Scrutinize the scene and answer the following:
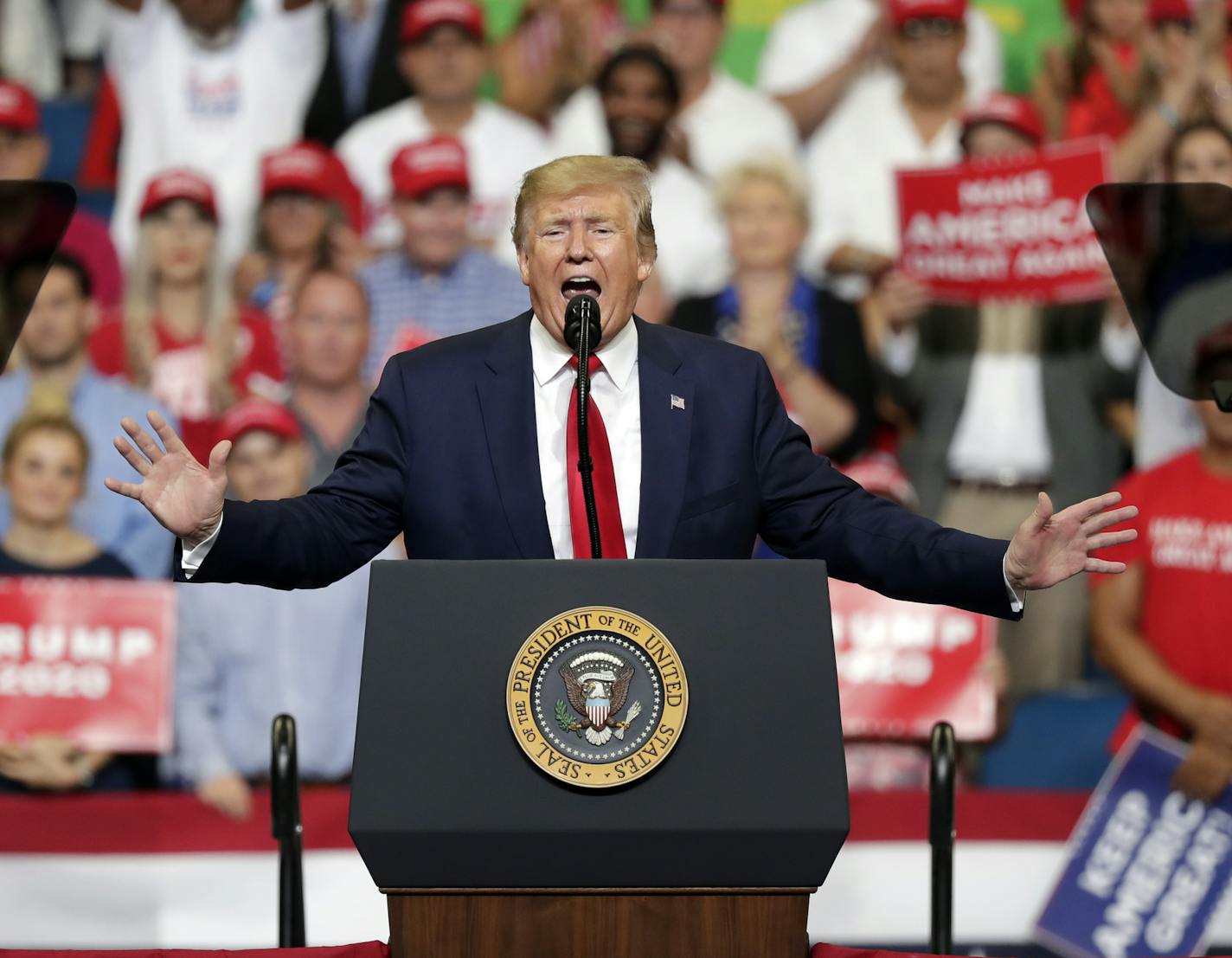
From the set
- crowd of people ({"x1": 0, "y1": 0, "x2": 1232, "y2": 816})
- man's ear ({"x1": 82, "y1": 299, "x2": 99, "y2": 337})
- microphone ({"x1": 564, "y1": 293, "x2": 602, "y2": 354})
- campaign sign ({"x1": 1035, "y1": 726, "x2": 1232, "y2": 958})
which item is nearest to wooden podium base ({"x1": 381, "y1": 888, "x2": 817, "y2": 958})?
microphone ({"x1": 564, "y1": 293, "x2": 602, "y2": 354})

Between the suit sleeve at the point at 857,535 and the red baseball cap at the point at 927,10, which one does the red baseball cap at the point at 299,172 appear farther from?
the suit sleeve at the point at 857,535

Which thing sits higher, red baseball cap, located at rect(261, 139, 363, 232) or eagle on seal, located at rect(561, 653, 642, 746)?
red baseball cap, located at rect(261, 139, 363, 232)

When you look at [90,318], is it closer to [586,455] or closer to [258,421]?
[258,421]

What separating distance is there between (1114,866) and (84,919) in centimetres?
255

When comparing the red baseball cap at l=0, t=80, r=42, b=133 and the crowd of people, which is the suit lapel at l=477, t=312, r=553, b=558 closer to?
the crowd of people

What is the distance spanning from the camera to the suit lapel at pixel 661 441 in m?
1.76

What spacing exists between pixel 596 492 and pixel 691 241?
286 cm

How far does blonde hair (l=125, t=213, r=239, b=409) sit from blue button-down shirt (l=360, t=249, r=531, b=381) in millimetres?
398

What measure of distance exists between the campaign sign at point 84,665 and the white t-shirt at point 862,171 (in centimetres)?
206

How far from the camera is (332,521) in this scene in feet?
5.84

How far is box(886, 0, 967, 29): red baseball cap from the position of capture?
4.53 meters

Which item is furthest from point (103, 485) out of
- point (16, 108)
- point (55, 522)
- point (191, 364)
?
point (16, 108)

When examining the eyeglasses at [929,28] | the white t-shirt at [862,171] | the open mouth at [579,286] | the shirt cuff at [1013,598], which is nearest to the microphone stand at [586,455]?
the open mouth at [579,286]

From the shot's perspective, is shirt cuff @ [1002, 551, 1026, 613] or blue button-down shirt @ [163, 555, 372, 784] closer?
shirt cuff @ [1002, 551, 1026, 613]
